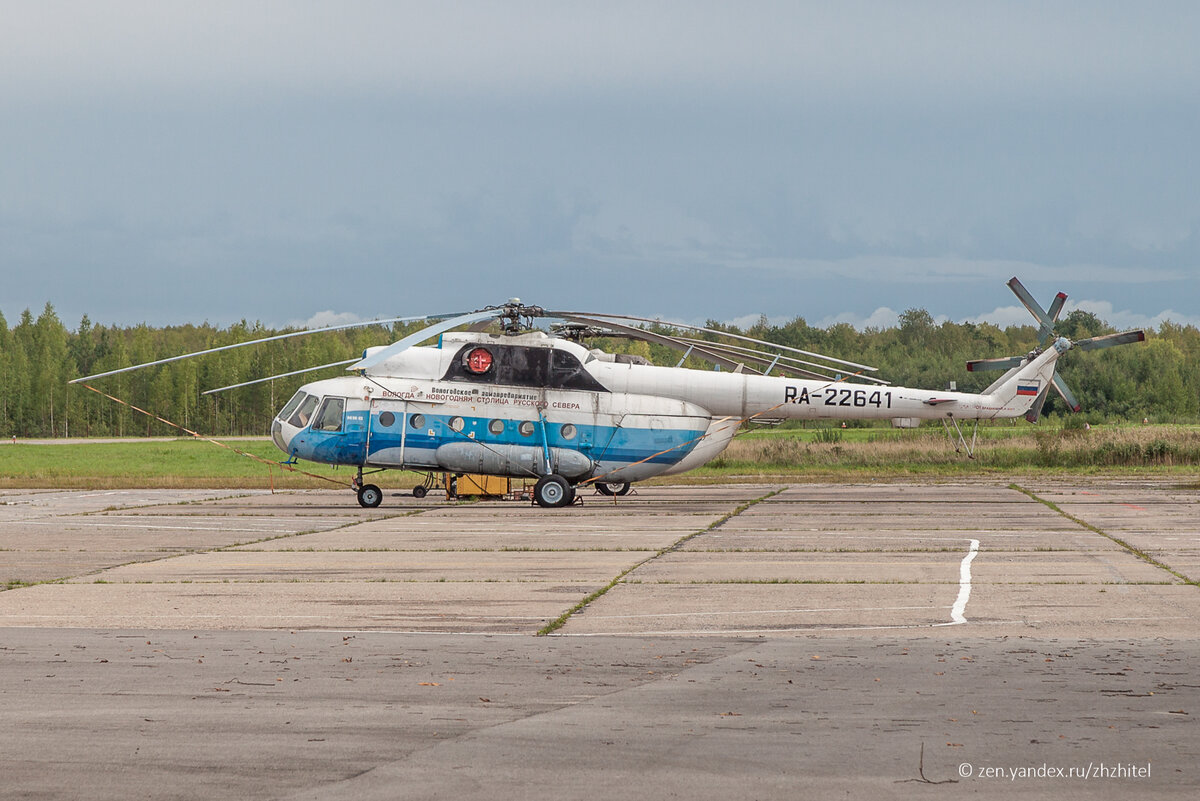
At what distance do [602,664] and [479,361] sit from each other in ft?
63.9

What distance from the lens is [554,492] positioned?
28734 millimetres

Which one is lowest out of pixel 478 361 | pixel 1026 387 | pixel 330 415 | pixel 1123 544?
Result: pixel 1123 544

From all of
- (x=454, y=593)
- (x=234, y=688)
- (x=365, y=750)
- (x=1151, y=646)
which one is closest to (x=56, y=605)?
(x=454, y=593)

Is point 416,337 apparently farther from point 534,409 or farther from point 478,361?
point 534,409

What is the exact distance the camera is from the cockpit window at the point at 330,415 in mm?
29047

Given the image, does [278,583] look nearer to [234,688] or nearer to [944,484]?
[234,688]

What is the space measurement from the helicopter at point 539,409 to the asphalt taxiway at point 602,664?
7.78 m

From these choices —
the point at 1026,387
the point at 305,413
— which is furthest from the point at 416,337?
the point at 1026,387

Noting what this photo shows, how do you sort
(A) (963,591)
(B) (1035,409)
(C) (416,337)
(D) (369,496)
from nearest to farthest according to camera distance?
1. (A) (963,591)
2. (C) (416,337)
3. (D) (369,496)
4. (B) (1035,409)

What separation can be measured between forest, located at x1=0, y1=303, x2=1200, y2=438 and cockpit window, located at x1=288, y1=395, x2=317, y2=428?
72.3 m

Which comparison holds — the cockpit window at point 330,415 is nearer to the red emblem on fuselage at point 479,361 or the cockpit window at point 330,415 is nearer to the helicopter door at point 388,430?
the helicopter door at point 388,430

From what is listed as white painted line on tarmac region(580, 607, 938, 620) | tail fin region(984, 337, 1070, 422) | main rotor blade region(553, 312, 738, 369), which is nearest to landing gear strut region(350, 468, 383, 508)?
main rotor blade region(553, 312, 738, 369)

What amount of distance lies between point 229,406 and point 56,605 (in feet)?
393

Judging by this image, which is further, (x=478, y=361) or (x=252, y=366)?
(x=252, y=366)
